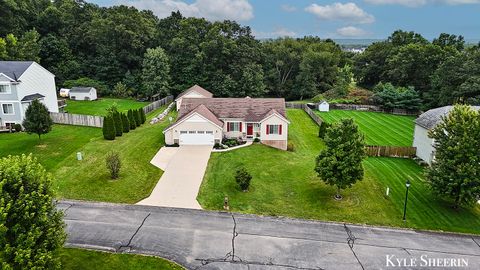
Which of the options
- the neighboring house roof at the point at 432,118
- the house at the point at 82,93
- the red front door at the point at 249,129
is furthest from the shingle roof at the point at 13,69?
the neighboring house roof at the point at 432,118

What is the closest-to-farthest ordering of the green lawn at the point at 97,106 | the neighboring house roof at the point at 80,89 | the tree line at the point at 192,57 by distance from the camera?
the green lawn at the point at 97,106 < the neighboring house roof at the point at 80,89 < the tree line at the point at 192,57

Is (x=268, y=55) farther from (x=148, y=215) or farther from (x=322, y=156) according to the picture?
(x=148, y=215)

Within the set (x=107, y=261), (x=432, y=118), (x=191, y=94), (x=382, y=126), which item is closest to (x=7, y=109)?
(x=191, y=94)

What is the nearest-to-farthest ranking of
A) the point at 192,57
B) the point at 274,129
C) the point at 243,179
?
the point at 243,179 < the point at 274,129 < the point at 192,57

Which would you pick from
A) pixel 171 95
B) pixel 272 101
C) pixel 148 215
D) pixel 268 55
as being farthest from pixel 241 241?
pixel 268 55

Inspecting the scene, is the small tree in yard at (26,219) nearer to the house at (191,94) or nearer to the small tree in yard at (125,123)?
the small tree in yard at (125,123)

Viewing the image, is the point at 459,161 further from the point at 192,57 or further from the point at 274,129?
the point at 192,57
